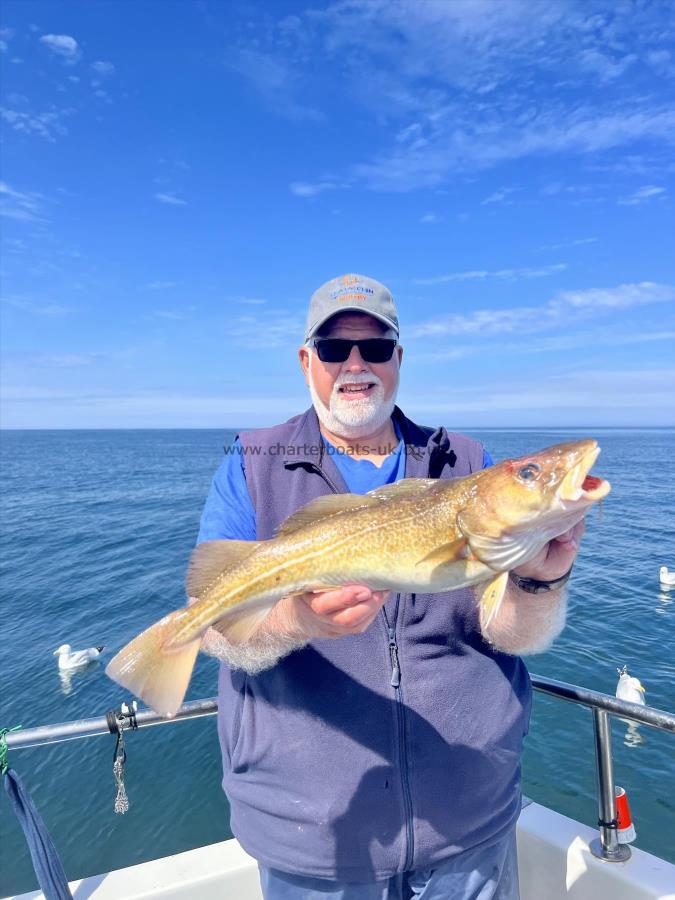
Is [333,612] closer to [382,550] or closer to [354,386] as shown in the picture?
[382,550]

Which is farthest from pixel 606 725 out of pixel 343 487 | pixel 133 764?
pixel 133 764

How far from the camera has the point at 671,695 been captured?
1157 centimetres

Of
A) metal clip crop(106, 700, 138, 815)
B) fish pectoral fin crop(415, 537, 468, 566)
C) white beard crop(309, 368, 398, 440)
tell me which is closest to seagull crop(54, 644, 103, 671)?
metal clip crop(106, 700, 138, 815)

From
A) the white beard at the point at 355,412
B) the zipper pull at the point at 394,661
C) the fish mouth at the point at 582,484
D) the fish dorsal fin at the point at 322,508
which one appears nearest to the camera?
the fish mouth at the point at 582,484

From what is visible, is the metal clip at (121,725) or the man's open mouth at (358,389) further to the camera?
the man's open mouth at (358,389)

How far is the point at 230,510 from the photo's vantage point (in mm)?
3195

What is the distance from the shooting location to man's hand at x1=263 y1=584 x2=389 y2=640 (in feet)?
8.31

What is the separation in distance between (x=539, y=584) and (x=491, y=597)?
0.39 m

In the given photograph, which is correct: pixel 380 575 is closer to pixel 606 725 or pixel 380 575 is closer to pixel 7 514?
pixel 606 725

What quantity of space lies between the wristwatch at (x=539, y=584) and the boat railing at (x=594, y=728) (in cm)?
86

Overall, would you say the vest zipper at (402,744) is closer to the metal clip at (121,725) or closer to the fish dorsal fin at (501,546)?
the fish dorsal fin at (501,546)

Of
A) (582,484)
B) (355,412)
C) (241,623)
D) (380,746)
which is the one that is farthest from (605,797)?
(355,412)

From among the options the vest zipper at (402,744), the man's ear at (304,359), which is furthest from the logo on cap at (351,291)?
the vest zipper at (402,744)

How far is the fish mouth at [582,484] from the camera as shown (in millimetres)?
2465
